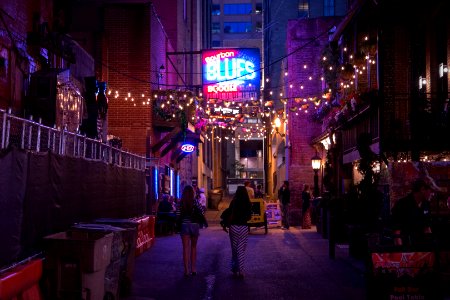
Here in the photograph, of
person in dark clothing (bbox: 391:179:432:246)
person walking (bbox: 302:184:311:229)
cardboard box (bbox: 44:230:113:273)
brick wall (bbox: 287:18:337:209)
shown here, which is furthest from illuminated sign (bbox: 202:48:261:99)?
cardboard box (bbox: 44:230:113:273)

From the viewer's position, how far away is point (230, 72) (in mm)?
30531

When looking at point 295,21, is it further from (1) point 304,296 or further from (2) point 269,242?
(1) point 304,296

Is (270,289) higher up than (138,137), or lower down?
lower down

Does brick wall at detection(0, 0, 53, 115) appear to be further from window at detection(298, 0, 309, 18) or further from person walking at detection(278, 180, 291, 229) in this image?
window at detection(298, 0, 309, 18)

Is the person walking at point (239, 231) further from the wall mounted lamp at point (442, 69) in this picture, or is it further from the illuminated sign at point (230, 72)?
the illuminated sign at point (230, 72)

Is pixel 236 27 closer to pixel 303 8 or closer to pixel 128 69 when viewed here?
pixel 303 8

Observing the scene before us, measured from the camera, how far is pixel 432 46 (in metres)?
16.7

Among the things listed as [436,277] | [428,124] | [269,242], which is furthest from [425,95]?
[436,277]

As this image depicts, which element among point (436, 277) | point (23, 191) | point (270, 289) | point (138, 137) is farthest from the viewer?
point (138, 137)

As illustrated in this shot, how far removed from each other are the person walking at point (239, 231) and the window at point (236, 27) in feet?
327

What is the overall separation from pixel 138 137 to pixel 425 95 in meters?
12.7

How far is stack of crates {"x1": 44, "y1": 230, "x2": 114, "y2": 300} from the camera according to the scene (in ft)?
26.8

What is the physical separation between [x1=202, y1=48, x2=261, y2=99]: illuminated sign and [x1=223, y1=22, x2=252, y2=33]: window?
80.4 m

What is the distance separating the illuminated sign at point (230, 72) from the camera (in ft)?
98.6
